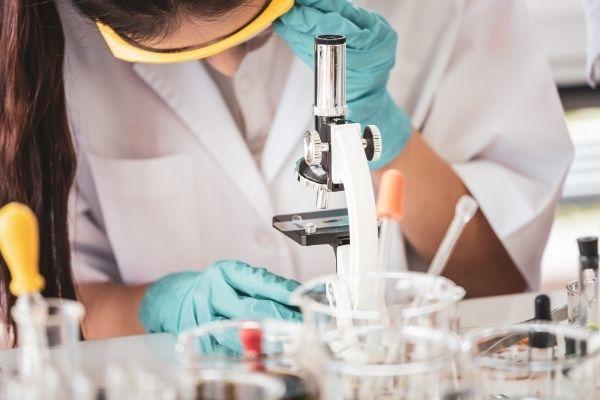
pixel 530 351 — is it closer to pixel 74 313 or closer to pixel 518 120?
pixel 74 313

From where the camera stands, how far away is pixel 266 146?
6.08 feet

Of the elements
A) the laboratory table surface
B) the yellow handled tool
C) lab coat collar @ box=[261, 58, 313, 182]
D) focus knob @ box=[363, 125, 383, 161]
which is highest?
lab coat collar @ box=[261, 58, 313, 182]

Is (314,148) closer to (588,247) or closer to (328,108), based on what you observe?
(328,108)

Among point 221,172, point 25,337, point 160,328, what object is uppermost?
point 221,172

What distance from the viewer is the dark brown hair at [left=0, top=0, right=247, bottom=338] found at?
160 centimetres

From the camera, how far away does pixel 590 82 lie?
2.01 m

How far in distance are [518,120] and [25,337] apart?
4.24ft

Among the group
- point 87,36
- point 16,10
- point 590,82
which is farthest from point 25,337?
point 590,82

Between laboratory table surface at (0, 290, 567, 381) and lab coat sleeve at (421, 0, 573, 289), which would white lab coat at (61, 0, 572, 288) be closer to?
lab coat sleeve at (421, 0, 573, 289)

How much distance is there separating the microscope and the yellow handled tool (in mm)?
395

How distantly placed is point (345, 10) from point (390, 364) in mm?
708

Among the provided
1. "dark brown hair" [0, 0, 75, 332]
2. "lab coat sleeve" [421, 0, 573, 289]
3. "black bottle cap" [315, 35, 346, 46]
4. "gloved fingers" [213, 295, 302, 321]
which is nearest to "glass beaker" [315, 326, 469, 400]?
"black bottle cap" [315, 35, 346, 46]

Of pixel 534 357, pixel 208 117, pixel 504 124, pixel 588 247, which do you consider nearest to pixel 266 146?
pixel 208 117

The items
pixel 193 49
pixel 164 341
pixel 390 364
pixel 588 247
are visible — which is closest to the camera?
pixel 390 364
